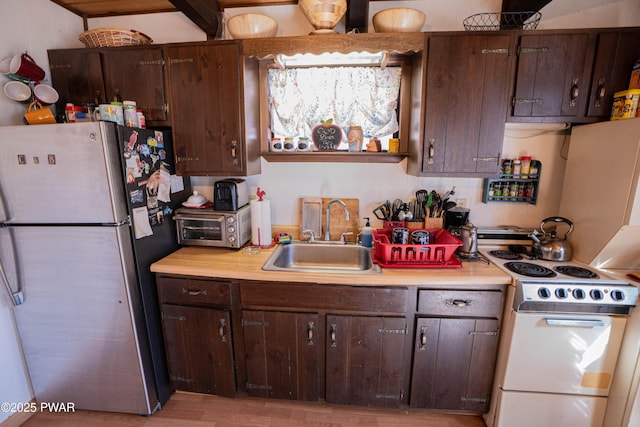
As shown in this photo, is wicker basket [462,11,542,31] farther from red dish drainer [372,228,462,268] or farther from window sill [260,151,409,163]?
red dish drainer [372,228,462,268]

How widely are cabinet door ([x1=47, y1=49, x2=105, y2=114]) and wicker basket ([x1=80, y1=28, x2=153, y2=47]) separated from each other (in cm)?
7

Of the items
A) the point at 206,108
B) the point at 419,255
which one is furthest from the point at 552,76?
the point at 206,108

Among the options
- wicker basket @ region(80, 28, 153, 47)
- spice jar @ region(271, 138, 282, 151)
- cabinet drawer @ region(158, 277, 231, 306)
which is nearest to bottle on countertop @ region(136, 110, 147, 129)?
wicker basket @ region(80, 28, 153, 47)

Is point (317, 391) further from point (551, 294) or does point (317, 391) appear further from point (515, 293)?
point (551, 294)

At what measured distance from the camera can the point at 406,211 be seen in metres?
2.00

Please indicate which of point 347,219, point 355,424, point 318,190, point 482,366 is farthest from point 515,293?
point 318,190

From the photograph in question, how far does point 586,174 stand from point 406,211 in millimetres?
1052

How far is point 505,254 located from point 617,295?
0.53 meters

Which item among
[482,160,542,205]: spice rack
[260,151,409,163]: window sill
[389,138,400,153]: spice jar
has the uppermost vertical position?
[389,138,400,153]: spice jar

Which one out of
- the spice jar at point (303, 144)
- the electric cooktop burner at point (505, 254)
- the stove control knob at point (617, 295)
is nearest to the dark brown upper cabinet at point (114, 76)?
the spice jar at point (303, 144)

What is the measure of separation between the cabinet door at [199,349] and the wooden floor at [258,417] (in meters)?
0.14

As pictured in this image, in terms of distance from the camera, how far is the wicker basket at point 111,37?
172cm

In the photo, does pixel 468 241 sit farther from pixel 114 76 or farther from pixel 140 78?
pixel 114 76

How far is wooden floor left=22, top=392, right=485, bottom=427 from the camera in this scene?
1.71 m
